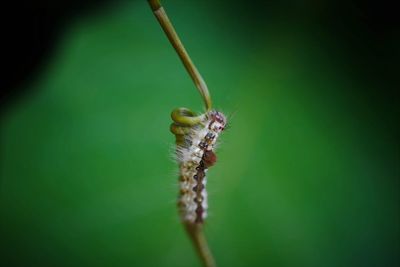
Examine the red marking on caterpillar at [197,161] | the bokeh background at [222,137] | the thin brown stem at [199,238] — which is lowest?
the thin brown stem at [199,238]

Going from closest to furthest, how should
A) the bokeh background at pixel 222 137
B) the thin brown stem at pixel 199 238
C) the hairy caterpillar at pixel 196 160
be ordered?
the hairy caterpillar at pixel 196 160 < the thin brown stem at pixel 199 238 < the bokeh background at pixel 222 137

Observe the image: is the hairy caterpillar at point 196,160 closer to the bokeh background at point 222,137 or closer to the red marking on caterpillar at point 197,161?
the red marking on caterpillar at point 197,161

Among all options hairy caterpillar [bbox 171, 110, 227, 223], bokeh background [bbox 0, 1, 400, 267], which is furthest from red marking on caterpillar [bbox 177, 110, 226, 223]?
bokeh background [bbox 0, 1, 400, 267]

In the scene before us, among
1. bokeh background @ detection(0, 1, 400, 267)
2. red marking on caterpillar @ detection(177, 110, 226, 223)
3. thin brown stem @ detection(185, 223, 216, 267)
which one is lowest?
thin brown stem @ detection(185, 223, 216, 267)

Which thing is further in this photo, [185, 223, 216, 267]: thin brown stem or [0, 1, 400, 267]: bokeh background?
[0, 1, 400, 267]: bokeh background

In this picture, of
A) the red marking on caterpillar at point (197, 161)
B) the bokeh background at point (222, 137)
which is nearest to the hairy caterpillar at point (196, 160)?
the red marking on caterpillar at point (197, 161)

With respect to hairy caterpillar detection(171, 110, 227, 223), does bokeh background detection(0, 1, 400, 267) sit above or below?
above

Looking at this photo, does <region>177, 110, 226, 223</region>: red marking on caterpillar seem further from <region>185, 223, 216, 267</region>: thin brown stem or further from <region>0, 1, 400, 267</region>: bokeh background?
<region>0, 1, 400, 267</region>: bokeh background

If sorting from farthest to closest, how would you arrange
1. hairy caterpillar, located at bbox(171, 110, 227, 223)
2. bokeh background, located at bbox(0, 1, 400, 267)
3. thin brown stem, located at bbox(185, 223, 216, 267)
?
bokeh background, located at bbox(0, 1, 400, 267)
thin brown stem, located at bbox(185, 223, 216, 267)
hairy caterpillar, located at bbox(171, 110, 227, 223)

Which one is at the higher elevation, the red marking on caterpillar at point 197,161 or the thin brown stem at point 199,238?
the red marking on caterpillar at point 197,161
